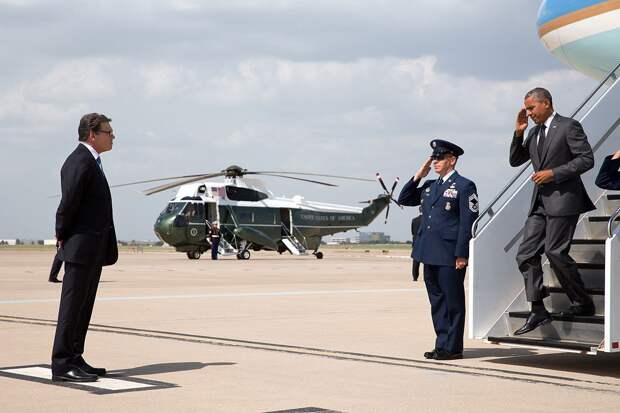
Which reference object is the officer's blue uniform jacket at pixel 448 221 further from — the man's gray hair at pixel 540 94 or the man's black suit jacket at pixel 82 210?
the man's black suit jacket at pixel 82 210

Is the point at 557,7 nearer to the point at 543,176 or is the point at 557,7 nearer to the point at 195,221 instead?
the point at 543,176

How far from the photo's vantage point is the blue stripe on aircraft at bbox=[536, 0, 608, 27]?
11688 mm

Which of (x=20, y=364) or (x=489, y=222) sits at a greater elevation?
(x=489, y=222)

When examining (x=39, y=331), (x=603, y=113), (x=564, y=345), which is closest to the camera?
(x=564, y=345)

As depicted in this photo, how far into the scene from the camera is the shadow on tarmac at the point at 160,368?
7.36 m

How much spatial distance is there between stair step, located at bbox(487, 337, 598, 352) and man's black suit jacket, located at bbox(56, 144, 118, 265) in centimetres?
317

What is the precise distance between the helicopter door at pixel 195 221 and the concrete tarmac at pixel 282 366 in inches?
1061

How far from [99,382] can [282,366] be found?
5.21 ft

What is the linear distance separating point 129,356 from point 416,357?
246 cm

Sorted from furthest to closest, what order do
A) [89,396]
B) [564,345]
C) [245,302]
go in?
[245,302] → [564,345] → [89,396]

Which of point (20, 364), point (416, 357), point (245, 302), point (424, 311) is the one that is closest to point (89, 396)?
point (20, 364)

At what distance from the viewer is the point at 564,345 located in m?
7.34

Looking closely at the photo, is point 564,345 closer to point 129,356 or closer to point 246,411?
point 246,411

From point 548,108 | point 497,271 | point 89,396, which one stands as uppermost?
point 548,108
